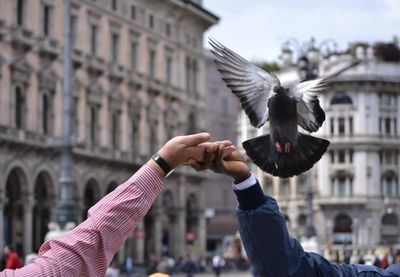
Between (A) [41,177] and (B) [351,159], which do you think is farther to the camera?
(B) [351,159]

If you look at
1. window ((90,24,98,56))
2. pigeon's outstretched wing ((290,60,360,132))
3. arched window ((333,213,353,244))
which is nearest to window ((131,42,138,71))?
window ((90,24,98,56))

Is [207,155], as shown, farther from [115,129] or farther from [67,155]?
[115,129]

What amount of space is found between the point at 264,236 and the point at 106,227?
1.40ft

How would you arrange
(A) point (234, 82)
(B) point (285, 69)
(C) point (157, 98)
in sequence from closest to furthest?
1. (A) point (234, 82)
2. (C) point (157, 98)
3. (B) point (285, 69)

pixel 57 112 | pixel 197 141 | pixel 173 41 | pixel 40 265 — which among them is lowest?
pixel 40 265

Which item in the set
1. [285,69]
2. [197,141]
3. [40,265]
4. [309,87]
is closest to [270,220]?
[197,141]

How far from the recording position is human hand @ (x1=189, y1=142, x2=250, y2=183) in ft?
9.53

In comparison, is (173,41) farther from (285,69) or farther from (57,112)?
(285,69)

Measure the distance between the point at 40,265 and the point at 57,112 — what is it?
1611 inches

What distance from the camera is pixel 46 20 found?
4288 cm

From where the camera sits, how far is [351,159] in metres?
79.8

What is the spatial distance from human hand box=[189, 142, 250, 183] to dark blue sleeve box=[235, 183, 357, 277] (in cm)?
5

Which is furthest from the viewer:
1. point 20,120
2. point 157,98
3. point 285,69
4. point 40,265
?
point 285,69

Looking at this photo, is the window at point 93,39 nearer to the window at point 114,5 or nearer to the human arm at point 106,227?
the window at point 114,5
